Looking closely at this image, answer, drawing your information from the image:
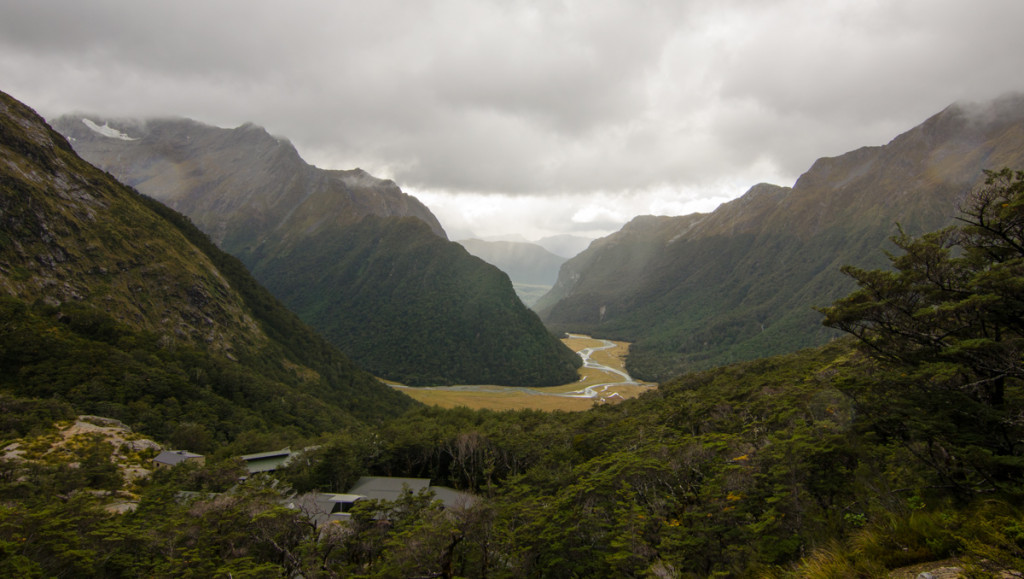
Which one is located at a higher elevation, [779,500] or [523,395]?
[779,500]

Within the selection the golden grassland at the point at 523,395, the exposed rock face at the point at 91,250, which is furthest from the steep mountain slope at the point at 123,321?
the golden grassland at the point at 523,395

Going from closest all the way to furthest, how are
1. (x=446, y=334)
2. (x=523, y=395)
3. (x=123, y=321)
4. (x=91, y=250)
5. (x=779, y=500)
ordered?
(x=779, y=500)
(x=123, y=321)
(x=91, y=250)
(x=523, y=395)
(x=446, y=334)

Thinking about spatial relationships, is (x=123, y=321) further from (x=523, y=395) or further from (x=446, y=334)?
(x=446, y=334)

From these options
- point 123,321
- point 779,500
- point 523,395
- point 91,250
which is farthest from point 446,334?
point 779,500

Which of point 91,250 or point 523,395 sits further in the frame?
point 523,395

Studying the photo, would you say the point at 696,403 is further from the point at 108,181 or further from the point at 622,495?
the point at 108,181

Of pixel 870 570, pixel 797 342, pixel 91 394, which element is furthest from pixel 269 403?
pixel 797 342
